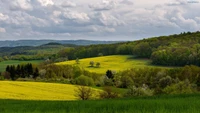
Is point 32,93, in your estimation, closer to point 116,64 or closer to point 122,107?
point 122,107

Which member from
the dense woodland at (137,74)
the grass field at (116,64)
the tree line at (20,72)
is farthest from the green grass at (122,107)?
the grass field at (116,64)

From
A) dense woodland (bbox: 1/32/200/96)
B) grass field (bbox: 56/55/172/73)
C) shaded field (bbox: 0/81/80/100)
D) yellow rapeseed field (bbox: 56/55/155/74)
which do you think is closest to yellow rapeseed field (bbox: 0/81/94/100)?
shaded field (bbox: 0/81/80/100)

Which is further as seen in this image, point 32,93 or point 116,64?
point 116,64

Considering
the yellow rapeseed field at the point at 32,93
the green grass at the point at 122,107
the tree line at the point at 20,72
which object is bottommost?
the tree line at the point at 20,72

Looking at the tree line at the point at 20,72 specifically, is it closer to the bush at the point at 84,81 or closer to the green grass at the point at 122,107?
the bush at the point at 84,81

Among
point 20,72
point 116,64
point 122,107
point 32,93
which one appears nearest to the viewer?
point 122,107

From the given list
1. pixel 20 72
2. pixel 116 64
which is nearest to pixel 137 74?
pixel 116 64

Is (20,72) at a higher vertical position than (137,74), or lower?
higher

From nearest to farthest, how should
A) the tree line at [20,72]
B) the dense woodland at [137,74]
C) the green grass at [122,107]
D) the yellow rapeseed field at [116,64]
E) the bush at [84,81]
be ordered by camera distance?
the green grass at [122,107], the bush at [84,81], the dense woodland at [137,74], the tree line at [20,72], the yellow rapeseed field at [116,64]

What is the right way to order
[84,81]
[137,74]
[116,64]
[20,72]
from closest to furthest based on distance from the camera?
[84,81]
[137,74]
[20,72]
[116,64]

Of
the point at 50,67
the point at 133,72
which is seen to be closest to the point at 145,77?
the point at 133,72

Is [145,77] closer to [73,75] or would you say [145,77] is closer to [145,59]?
[73,75]

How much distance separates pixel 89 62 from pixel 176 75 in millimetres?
63062

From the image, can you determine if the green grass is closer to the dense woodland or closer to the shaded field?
the shaded field
